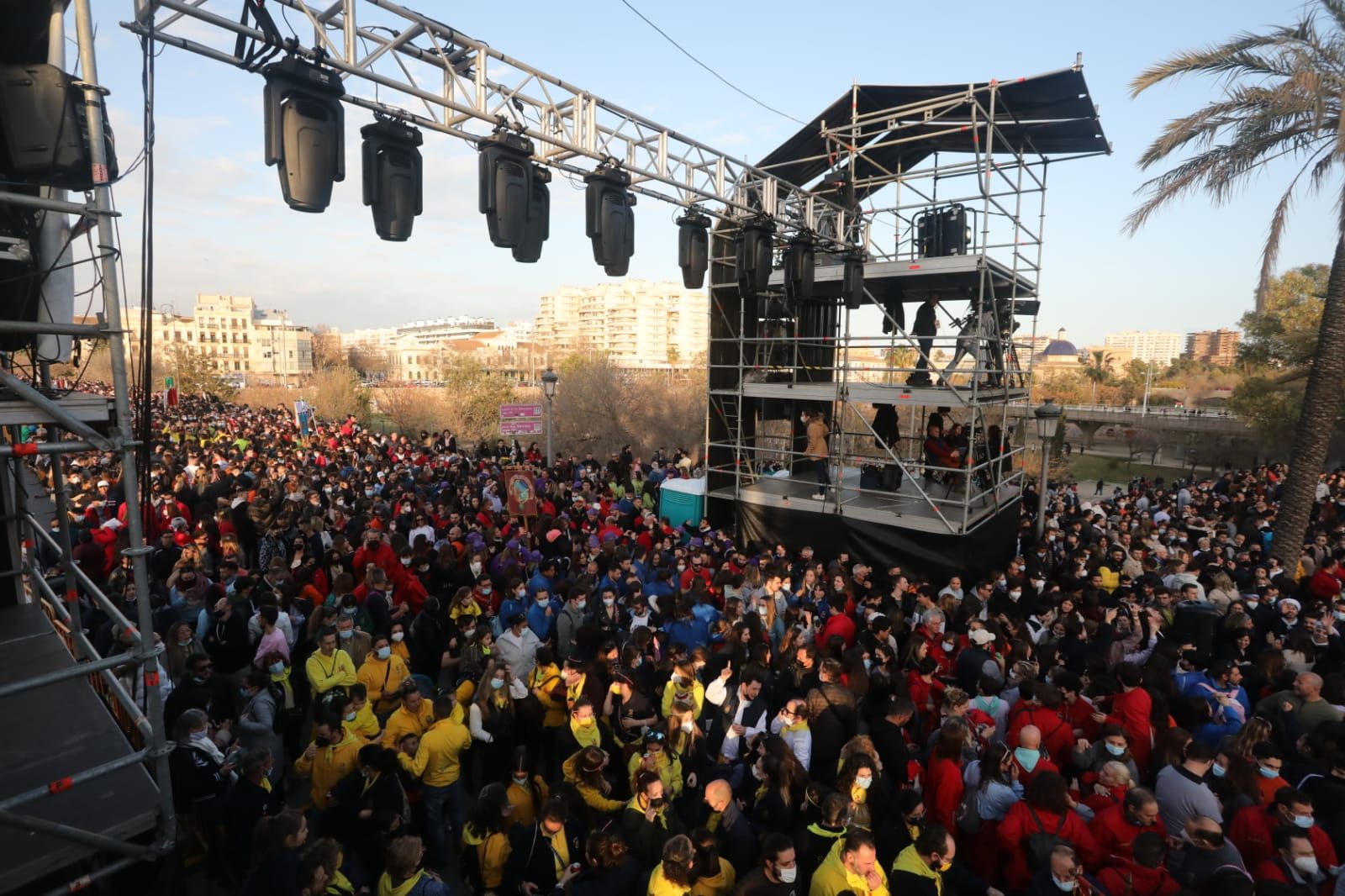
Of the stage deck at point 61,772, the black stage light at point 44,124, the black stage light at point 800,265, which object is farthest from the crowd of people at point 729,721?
the black stage light at point 800,265

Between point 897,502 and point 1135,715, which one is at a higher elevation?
point 897,502

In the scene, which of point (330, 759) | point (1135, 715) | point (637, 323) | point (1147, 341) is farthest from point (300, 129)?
point (1147, 341)

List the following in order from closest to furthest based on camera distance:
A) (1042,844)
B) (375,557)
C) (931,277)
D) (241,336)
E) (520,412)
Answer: (1042,844), (375,557), (931,277), (520,412), (241,336)

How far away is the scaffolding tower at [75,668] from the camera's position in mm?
2631

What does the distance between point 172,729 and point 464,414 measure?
2468 centimetres

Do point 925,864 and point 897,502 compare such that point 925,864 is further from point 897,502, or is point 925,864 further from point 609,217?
point 897,502

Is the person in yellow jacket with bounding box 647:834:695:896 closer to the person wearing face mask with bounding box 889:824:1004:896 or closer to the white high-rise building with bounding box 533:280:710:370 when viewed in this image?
the person wearing face mask with bounding box 889:824:1004:896

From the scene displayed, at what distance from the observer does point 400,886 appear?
3.10 m

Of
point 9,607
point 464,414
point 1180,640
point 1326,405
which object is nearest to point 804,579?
point 1180,640

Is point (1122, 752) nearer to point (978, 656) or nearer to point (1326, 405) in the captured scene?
point (978, 656)

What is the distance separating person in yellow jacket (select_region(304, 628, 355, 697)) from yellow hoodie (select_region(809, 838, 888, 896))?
3715 millimetres

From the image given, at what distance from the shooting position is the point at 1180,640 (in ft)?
20.5

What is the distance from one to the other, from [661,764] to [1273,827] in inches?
131

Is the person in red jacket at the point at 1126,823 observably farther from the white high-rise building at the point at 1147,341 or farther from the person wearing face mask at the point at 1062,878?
the white high-rise building at the point at 1147,341
